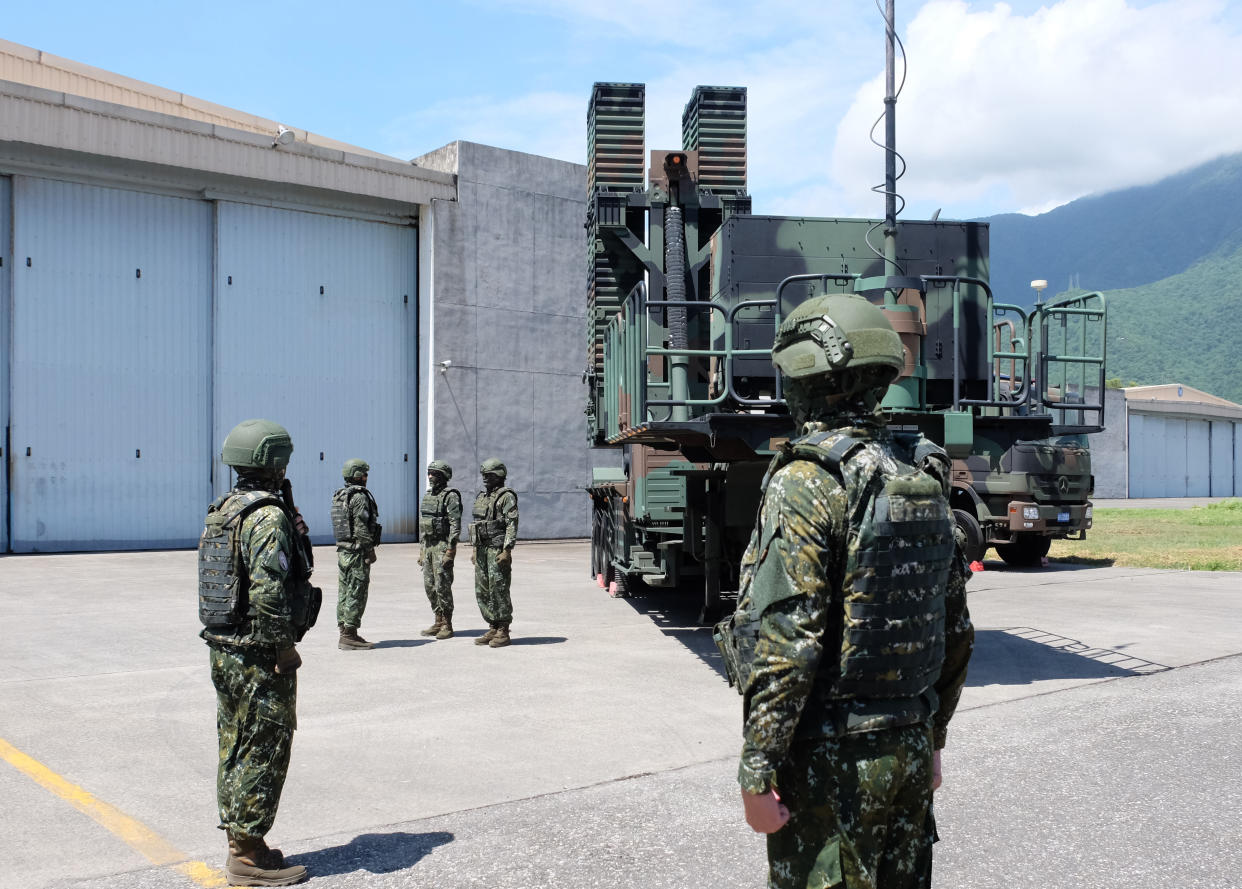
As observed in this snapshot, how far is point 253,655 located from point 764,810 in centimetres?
267

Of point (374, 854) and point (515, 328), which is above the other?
point (515, 328)

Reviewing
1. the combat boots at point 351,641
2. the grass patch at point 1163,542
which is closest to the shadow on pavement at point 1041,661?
the combat boots at point 351,641

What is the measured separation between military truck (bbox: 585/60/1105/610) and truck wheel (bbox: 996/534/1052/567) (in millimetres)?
8161

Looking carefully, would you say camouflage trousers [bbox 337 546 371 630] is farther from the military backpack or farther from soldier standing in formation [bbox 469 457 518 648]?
the military backpack

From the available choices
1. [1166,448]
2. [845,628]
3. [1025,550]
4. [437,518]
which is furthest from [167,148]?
[1166,448]

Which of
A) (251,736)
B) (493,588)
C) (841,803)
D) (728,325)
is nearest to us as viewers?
(841,803)

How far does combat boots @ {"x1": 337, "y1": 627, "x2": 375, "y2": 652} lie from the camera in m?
10.0

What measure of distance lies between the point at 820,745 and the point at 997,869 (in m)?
2.24

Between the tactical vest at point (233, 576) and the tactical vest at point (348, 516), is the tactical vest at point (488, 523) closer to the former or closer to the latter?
the tactical vest at point (348, 516)

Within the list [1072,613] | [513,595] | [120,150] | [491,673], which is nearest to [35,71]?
[120,150]

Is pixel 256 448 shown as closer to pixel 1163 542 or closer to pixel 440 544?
pixel 440 544

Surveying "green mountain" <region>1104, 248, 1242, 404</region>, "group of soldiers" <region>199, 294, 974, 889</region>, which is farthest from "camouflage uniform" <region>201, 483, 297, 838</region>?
"green mountain" <region>1104, 248, 1242, 404</region>

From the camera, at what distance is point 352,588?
1012 centimetres

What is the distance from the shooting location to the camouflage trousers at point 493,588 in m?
9.98
